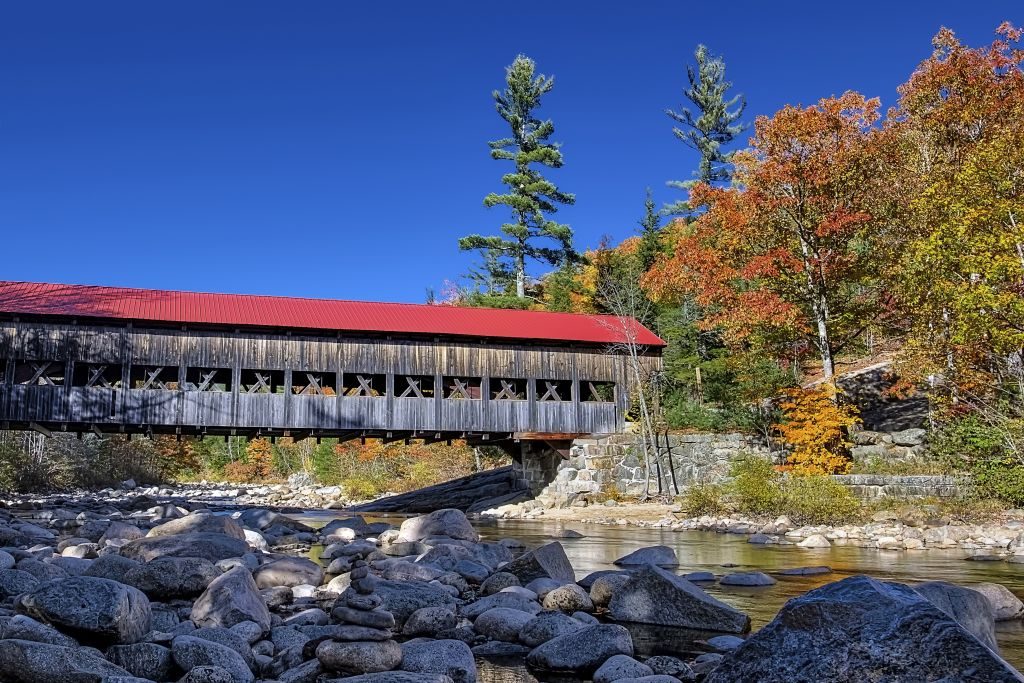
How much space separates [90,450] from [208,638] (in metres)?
28.7

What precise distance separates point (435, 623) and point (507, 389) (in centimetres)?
1685

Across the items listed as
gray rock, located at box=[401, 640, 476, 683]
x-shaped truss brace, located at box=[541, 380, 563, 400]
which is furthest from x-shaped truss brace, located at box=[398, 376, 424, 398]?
gray rock, located at box=[401, 640, 476, 683]

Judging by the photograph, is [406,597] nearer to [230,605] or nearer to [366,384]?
[230,605]

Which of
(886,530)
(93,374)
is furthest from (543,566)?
(93,374)

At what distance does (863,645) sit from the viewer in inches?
111

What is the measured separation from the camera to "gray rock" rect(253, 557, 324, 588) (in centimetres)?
712

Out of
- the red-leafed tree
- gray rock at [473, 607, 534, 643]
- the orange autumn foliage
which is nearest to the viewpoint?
gray rock at [473, 607, 534, 643]

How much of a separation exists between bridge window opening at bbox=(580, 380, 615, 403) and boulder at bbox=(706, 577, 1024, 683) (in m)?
19.7

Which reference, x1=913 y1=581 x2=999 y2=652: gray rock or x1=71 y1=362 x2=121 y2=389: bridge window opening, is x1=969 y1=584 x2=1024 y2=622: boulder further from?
x1=71 y1=362 x2=121 y2=389: bridge window opening

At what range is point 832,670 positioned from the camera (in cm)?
281

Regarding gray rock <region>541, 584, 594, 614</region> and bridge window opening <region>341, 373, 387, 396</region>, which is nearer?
gray rock <region>541, 584, 594, 614</region>

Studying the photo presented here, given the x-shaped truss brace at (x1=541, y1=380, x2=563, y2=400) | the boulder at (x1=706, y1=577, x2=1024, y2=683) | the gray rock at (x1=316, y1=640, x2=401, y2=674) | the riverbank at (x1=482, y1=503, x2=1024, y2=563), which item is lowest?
the riverbank at (x1=482, y1=503, x2=1024, y2=563)

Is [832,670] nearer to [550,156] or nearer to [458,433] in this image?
[458,433]

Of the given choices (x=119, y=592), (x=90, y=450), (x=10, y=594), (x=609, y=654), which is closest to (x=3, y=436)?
(x=90, y=450)
